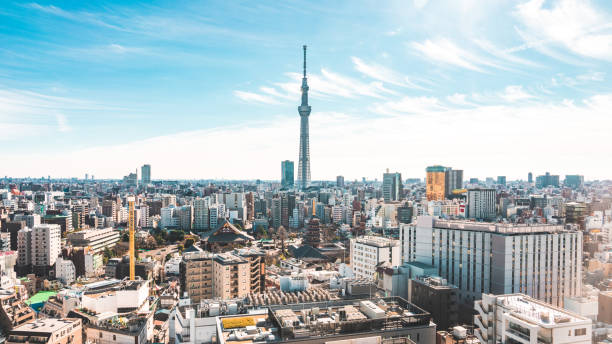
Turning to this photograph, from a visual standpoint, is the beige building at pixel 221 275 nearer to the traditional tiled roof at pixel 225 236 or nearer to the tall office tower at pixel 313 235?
the traditional tiled roof at pixel 225 236

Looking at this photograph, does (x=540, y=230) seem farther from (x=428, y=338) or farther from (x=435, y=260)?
(x=428, y=338)

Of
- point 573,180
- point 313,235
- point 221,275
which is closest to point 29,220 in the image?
point 313,235

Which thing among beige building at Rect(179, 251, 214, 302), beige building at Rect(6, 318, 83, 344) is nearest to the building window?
beige building at Rect(6, 318, 83, 344)

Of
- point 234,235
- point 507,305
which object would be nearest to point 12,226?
point 234,235

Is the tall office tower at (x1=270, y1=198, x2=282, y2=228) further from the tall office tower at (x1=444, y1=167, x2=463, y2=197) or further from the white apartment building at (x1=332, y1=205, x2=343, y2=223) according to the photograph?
the tall office tower at (x1=444, y1=167, x2=463, y2=197)

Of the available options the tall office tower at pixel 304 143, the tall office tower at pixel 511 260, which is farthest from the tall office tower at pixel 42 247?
the tall office tower at pixel 304 143

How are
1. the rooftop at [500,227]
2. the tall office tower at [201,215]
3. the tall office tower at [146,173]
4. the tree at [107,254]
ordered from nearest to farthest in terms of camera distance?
1. the rooftop at [500,227]
2. the tree at [107,254]
3. the tall office tower at [201,215]
4. the tall office tower at [146,173]

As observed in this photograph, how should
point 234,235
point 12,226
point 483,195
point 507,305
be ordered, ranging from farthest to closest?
point 483,195 < point 234,235 < point 12,226 < point 507,305
